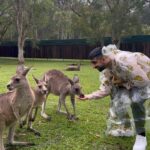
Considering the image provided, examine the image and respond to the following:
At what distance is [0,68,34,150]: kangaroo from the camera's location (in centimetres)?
418

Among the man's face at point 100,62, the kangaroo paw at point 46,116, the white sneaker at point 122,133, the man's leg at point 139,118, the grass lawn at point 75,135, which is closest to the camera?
the man's face at point 100,62

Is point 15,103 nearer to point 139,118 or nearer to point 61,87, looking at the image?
point 139,118

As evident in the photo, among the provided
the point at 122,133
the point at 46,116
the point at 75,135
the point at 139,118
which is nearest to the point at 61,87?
the point at 46,116

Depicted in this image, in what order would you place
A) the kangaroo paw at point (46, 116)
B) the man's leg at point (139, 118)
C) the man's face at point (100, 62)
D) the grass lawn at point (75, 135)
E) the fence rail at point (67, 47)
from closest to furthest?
1. the man's face at point (100, 62)
2. the man's leg at point (139, 118)
3. the grass lawn at point (75, 135)
4. the kangaroo paw at point (46, 116)
5. the fence rail at point (67, 47)

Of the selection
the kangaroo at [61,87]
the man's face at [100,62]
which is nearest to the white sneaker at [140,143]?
the man's face at [100,62]

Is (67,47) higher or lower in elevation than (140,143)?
lower

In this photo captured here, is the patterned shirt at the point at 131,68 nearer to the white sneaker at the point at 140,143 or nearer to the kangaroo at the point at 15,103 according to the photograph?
the white sneaker at the point at 140,143

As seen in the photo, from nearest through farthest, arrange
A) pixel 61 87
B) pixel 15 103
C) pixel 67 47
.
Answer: pixel 15 103 < pixel 61 87 < pixel 67 47

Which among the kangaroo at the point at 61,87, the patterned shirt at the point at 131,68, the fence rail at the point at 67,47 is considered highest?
the patterned shirt at the point at 131,68

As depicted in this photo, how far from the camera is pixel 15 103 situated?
442 cm

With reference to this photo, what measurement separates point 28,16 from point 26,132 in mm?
22611

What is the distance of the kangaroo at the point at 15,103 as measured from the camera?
4176 mm

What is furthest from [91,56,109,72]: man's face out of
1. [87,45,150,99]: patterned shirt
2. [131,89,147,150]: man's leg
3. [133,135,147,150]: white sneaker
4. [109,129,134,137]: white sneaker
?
[109,129,134,137]: white sneaker

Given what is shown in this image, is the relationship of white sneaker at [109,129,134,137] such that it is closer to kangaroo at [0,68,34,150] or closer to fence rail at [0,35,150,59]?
A: kangaroo at [0,68,34,150]
